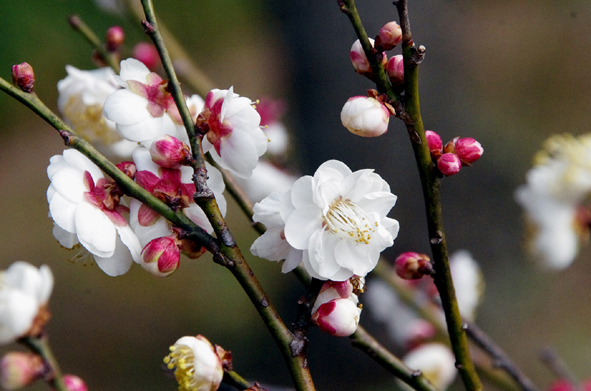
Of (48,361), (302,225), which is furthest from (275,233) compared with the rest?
(48,361)

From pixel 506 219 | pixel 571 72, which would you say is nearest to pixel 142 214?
pixel 506 219

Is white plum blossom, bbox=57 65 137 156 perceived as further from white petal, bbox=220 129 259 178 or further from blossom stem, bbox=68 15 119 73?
white petal, bbox=220 129 259 178

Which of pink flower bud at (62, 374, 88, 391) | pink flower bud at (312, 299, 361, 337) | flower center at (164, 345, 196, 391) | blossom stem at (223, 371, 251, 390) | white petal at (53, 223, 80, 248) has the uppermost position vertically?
pink flower bud at (312, 299, 361, 337)

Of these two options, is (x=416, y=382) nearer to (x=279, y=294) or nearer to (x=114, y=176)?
(x=114, y=176)

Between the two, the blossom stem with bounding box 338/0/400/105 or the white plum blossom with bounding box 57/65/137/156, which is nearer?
the blossom stem with bounding box 338/0/400/105

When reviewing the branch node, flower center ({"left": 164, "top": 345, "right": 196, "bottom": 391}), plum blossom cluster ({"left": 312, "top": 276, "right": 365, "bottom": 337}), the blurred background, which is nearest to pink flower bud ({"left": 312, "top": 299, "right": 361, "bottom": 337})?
plum blossom cluster ({"left": 312, "top": 276, "right": 365, "bottom": 337})
